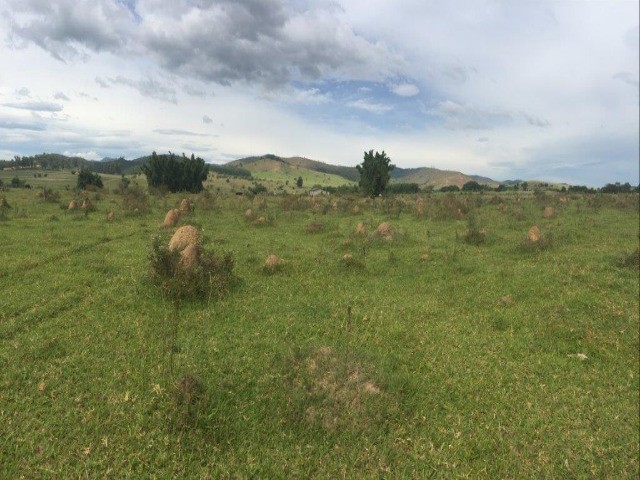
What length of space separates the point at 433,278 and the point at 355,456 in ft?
31.7

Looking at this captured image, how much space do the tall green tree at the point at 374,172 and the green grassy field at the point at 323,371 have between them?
42.7m

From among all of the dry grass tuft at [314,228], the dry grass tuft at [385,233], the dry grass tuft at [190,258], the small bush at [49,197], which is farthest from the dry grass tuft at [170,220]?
the small bush at [49,197]

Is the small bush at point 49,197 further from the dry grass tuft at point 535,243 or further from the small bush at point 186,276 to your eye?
the dry grass tuft at point 535,243

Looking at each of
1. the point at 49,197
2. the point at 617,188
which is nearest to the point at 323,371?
the point at 49,197

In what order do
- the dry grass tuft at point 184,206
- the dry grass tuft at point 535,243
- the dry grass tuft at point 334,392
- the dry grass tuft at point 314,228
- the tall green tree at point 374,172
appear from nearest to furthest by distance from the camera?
the dry grass tuft at point 334,392 → the dry grass tuft at point 535,243 → the dry grass tuft at point 314,228 → the dry grass tuft at point 184,206 → the tall green tree at point 374,172

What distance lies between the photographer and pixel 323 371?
822cm

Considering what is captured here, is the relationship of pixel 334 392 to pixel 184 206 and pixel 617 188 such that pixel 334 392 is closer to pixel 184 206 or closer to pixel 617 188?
pixel 184 206

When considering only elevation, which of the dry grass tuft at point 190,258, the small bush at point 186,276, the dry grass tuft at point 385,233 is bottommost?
the small bush at point 186,276

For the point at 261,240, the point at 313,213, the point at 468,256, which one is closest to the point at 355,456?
the point at 468,256

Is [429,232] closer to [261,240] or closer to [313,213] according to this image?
[261,240]

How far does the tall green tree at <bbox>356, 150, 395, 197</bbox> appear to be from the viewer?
5803 centimetres

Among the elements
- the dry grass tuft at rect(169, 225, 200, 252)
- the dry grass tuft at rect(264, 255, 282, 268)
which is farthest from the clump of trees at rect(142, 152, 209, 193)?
the dry grass tuft at rect(264, 255, 282, 268)

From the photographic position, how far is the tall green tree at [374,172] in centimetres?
5803

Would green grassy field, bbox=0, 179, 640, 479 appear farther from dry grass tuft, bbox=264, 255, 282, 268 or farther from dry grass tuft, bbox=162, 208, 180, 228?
dry grass tuft, bbox=162, 208, 180, 228
